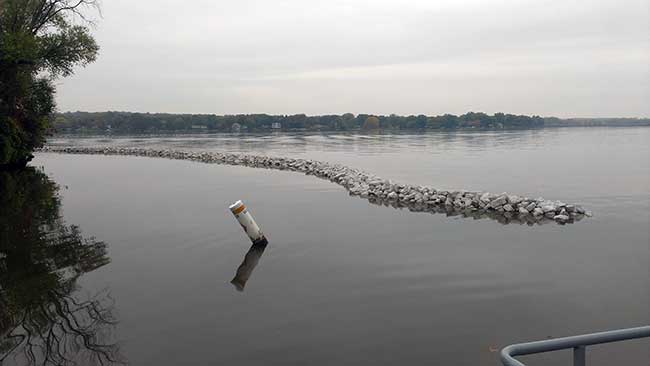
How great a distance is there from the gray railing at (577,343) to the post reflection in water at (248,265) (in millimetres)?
5359

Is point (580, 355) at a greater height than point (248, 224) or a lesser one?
greater

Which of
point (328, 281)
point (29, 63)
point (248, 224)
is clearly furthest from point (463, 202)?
point (29, 63)

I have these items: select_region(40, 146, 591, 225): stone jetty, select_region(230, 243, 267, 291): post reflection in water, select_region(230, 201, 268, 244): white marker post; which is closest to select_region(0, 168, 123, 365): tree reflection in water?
select_region(230, 243, 267, 291): post reflection in water

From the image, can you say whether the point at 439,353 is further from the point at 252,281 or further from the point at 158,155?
the point at 158,155

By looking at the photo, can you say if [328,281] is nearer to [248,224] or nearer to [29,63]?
[248,224]

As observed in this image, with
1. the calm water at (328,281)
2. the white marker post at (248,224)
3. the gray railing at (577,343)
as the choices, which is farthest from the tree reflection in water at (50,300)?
the gray railing at (577,343)

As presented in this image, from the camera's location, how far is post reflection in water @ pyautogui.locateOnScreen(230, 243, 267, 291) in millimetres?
7547

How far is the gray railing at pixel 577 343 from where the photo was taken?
2.33m

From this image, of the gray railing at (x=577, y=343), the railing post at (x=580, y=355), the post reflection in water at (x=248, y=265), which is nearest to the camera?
the gray railing at (x=577, y=343)

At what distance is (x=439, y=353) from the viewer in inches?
204

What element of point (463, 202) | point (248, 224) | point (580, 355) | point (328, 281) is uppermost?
point (580, 355)

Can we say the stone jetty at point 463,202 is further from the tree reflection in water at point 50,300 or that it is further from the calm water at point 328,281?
the tree reflection in water at point 50,300

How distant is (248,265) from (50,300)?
2.95m

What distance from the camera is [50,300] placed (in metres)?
6.64
